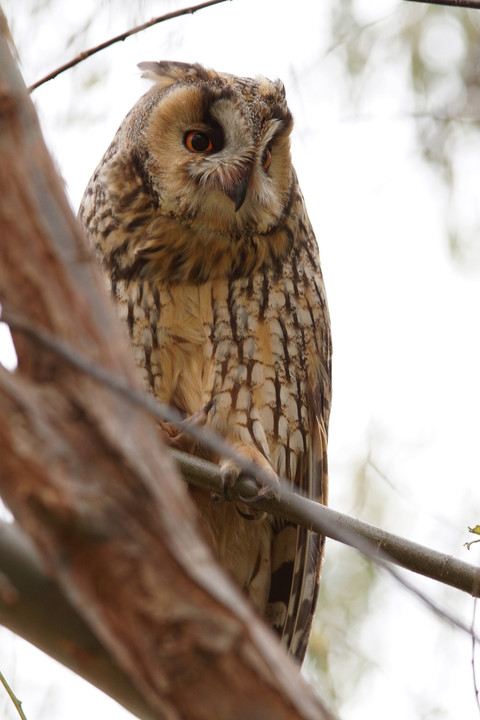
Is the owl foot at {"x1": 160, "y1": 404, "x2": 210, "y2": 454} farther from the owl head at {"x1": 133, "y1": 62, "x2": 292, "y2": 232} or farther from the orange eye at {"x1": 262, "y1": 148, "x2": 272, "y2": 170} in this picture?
the orange eye at {"x1": 262, "y1": 148, "x2": 272, "y2": 170}

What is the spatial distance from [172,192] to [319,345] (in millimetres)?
744

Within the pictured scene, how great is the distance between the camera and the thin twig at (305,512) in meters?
0.87

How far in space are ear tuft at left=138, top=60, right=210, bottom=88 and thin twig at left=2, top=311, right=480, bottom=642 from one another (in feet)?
3.73

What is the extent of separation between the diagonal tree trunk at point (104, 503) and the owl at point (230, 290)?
1881 millimetres

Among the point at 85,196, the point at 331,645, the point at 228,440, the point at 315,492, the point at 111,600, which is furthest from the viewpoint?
the point at 331,645

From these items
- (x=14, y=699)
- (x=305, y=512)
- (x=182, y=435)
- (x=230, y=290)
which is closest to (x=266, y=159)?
(x=230, y=290)

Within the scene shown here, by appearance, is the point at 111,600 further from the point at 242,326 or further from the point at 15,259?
the point at 242,326

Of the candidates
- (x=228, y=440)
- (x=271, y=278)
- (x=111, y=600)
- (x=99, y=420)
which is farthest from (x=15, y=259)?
(x=271, y=278)

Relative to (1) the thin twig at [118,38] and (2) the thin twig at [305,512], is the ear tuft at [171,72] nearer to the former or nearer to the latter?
(1) the thin twig at [118,38]

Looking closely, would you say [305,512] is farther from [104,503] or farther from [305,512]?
[104,503]

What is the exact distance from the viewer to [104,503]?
81 centimetres

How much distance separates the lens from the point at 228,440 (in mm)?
2826

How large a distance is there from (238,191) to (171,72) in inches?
23.3

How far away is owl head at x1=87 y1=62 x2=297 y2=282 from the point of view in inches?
113
